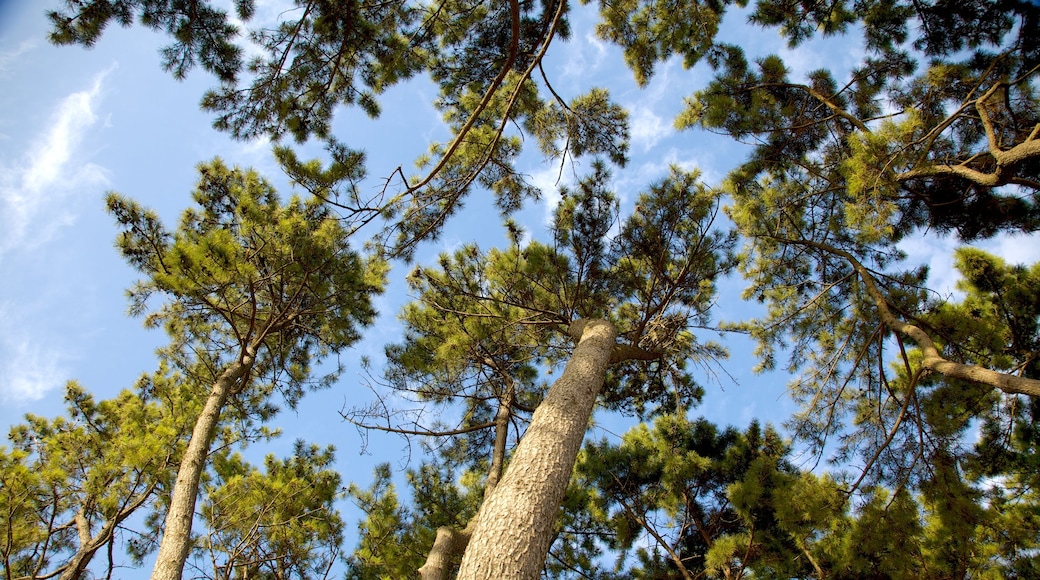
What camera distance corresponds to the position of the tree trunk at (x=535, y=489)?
2643 mm

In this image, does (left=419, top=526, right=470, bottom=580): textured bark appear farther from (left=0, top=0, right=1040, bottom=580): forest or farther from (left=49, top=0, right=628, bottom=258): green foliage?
(left=49, top=0, right=628, bottom=258): green foliage

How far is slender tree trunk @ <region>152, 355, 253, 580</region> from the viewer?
149 inches

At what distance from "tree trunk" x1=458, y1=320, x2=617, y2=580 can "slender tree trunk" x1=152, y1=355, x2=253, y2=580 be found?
7.63ft

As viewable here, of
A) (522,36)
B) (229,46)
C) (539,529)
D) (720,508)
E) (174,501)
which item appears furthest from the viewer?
(720,508)

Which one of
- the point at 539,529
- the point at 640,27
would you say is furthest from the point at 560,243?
the point at 539,529

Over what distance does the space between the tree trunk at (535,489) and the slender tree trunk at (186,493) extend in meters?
2.33

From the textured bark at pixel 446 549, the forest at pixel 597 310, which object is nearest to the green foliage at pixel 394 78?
the forest at pixel 597 310

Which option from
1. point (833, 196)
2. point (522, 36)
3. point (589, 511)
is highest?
point (522, 36)

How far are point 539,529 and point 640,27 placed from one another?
529 centimetres

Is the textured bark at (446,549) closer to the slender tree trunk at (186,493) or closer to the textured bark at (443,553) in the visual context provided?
the textured bark at (443,553)

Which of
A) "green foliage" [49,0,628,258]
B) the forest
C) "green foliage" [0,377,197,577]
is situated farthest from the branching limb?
"green foliage" [0,377,197,577]

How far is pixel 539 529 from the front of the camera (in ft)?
9.41

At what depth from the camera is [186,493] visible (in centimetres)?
422

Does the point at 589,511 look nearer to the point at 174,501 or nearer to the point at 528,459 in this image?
the point at 528,459
